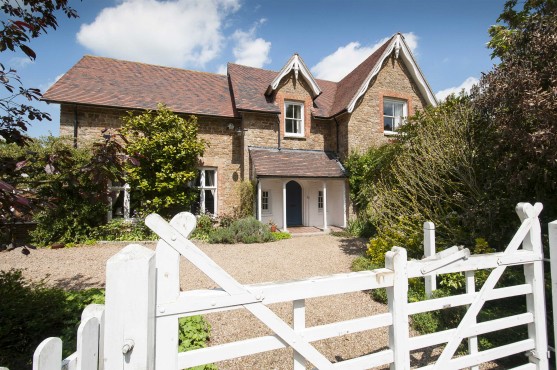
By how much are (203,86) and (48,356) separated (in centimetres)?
1540

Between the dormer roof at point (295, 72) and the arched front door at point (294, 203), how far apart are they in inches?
198

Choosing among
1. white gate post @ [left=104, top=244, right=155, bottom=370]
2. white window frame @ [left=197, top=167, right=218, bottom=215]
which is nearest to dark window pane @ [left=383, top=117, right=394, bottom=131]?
white window frame @ [left=197, top=167, right=218, bottom=215]

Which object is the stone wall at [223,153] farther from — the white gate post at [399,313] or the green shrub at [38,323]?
the white gate post at [399,313]

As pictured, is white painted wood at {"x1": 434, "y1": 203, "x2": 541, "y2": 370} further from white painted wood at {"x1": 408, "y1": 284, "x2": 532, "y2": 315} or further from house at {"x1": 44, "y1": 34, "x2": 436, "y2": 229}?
house at {"x1": 44, "y1": 34, "x2": 436, "y2": 229}

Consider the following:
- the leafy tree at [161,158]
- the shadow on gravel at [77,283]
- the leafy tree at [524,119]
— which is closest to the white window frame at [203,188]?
the leafy tree at [161,158]

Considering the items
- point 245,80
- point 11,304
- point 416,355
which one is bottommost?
point 416,355

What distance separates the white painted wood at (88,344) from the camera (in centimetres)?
119

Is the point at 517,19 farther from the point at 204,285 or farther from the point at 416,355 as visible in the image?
the point at 204,285

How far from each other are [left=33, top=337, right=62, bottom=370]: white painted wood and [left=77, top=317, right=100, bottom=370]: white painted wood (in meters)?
0.08

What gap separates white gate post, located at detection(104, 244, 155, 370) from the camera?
126cm

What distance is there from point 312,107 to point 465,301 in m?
13.4

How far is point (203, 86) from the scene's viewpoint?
14836 mm

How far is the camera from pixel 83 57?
13.6 m

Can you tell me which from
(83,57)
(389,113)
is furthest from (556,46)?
(83,57)
